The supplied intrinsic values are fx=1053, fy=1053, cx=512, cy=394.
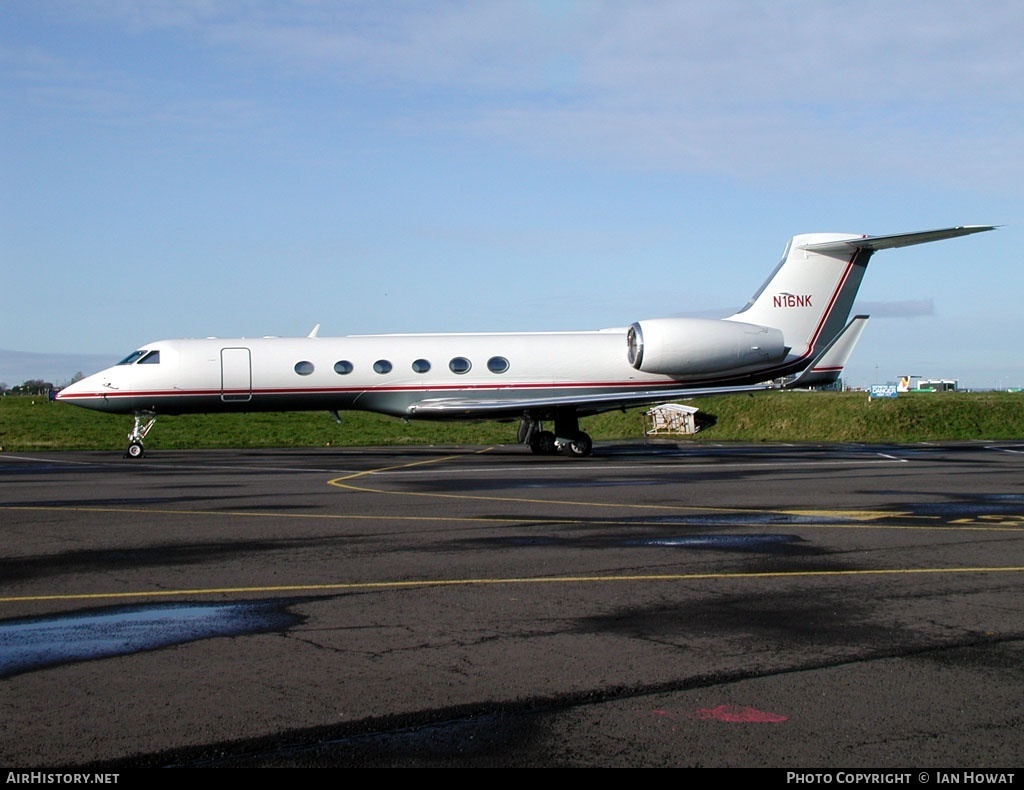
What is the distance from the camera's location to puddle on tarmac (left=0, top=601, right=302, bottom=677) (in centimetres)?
648

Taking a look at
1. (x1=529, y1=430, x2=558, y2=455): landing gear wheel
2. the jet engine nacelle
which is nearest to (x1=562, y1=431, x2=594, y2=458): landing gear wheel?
(x1=529, y1=430, x2=558, y2=455): landing gear wheel

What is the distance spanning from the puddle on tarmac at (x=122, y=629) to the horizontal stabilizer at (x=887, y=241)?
2234 centimetres

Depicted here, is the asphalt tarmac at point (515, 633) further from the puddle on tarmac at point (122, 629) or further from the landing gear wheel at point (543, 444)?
the landing gear wheel at point (543, 444)

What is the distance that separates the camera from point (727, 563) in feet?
32.4

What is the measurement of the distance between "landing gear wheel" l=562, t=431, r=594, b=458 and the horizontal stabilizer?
326 inches

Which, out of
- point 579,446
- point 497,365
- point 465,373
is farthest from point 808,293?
point 465,373

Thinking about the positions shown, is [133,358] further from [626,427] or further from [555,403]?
[626,427]

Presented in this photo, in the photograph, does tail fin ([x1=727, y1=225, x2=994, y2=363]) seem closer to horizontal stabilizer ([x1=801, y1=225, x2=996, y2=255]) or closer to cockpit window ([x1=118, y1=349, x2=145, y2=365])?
horizontal stabilizer ([x1=801, y1=225, x2=996, y2=255])

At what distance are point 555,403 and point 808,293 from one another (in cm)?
808

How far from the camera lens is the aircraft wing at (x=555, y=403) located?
26.9 metres

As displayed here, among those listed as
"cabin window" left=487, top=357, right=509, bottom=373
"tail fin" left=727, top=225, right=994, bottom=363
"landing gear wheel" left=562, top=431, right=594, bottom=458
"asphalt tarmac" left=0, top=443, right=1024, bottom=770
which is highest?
"tail fin" left=727, top=225, right=994, bottom=363

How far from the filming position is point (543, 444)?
29.1 meters

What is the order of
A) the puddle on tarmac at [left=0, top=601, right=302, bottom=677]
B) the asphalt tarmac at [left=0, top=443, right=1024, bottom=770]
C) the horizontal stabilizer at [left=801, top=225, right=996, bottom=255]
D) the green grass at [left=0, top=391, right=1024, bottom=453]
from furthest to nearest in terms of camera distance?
1. the green grass at [left=0, top=391, right=1024, bottom=453]
2. the horizontal stabilizer at [left=801, top=225, right=996, bottom=255]
3. the puddle on tarmac at [left=0, top=601, right=302, bottom=677]
4. the asphalt tarmac at [left=0, top=443, right=1024, bottom=770]

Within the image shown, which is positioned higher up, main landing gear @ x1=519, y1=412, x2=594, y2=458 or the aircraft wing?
the aircraft wing
